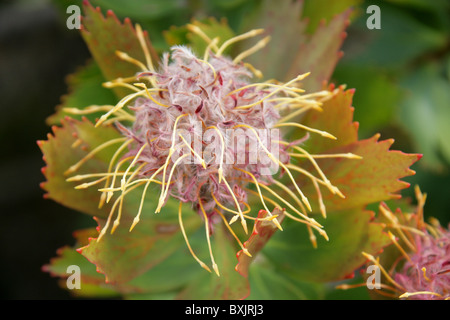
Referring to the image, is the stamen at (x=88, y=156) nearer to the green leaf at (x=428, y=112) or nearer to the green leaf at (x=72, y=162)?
the green leaf at (x=72, y=162)

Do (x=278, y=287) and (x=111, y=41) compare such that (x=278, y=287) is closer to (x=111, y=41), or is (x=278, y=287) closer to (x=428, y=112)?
(x=111, y=41)

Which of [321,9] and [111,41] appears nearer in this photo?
[111,41]

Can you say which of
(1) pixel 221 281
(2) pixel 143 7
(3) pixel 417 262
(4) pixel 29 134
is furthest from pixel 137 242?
(4) pixel 29 134

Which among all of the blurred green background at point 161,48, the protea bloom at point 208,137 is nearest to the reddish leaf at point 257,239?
the protea bloom at point 208,137

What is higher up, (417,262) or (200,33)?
(200,33)

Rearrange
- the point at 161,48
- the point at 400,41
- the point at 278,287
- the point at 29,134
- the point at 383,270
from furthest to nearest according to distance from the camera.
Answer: the point at 29,134 < the point at 400,41 < the point at 161,48 < the point at 278,287 < the point at 383,270

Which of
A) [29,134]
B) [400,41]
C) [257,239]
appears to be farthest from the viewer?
[29,134]

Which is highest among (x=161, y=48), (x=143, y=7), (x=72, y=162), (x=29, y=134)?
(x=29, y=134)

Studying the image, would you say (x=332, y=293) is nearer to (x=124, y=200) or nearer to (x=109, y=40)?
(x=124, y=200)
